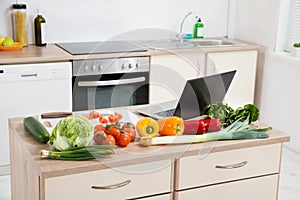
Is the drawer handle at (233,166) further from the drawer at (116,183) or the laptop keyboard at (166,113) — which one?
the laptop keyboard at (166,113)

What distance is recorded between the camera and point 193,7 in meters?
4.84

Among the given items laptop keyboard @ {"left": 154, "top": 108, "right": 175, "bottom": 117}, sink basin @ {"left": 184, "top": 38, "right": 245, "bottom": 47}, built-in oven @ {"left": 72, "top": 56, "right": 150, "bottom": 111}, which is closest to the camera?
laptop keyboard @ {"left": 154, "top": 108, "right": 175, "bottom": 117}

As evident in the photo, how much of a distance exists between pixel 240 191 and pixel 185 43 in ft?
8.03

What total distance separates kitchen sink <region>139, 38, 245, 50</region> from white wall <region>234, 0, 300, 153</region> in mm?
250

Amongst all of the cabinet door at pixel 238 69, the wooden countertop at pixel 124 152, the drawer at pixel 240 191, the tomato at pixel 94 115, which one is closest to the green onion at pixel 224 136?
the wooden countertop at pixel 124 152

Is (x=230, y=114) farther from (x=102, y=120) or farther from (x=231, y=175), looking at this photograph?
→ (x=102, y=120)

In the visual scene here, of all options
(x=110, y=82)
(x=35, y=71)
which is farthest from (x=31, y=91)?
(x=110, y=82)

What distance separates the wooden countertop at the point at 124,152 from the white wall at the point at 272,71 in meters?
2.08

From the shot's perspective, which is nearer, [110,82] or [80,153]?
[80,153]

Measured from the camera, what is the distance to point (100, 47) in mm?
4074

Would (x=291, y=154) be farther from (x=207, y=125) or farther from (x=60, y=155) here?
(x=60, y=155)

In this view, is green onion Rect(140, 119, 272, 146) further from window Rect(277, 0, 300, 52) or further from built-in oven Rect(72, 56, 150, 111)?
window Rect(277, 0, 300, 52)

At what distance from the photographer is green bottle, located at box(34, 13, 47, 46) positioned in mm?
4109

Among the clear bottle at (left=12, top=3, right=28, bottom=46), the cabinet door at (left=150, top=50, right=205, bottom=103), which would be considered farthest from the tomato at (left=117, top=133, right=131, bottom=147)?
the clear bottle at (left=12, top=3, right=28, bottom=46)
